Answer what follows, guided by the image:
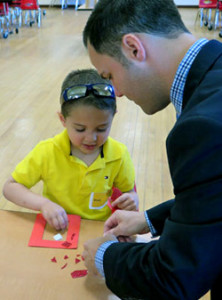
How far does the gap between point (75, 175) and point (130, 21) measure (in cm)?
70

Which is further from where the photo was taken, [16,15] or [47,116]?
[16,15]

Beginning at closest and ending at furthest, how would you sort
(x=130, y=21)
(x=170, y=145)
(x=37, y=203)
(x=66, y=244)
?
(x=170, y=145)
(x=130, y=21)
(x=66, y=244)
(x=37, y=203)

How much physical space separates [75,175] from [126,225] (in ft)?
Answer: 1.26

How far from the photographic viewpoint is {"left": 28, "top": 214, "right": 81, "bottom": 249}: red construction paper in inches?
40.9

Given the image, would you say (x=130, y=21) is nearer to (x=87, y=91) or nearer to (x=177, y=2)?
(x=87, y=91)

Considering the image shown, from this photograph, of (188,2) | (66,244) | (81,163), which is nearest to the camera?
(66,244)

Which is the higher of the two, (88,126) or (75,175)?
(88,126)

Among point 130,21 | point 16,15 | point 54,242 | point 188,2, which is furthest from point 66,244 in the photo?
point 188,2

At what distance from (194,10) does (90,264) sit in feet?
39.8

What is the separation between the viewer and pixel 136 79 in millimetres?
919

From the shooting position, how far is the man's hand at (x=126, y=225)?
1.06m

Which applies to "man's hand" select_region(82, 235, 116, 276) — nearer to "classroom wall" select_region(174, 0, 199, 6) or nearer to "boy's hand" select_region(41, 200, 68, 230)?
"boy's hand" select_region(41, 200, 68, 230)

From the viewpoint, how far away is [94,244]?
3.06ft

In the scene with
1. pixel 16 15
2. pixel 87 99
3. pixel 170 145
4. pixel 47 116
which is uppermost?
pixel 170 145
